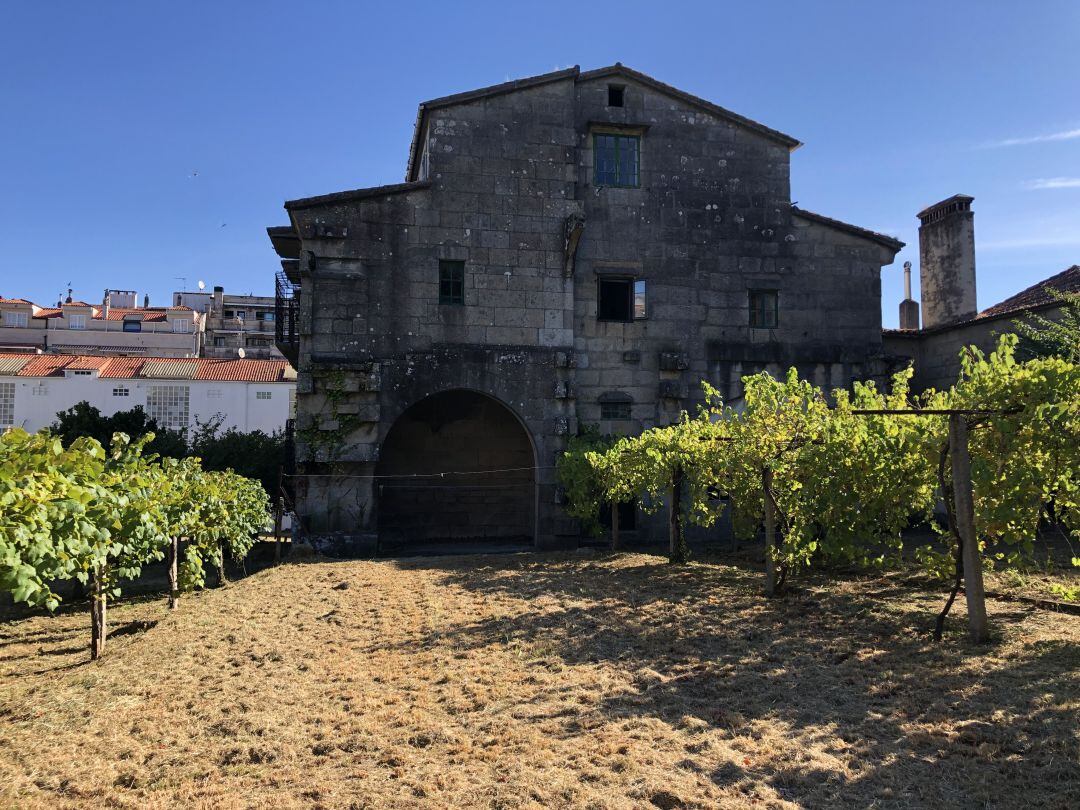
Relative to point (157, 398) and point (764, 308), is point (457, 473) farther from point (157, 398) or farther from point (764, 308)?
Answer: point (157, 398)

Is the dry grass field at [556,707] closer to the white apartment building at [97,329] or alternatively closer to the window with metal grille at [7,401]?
the window with metal grille at [7,401]

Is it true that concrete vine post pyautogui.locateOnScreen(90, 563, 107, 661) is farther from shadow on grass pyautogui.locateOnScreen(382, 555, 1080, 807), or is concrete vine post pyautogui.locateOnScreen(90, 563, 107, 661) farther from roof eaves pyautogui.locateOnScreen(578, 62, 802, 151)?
roof eaves pyautogui.locateOnScreen(578, 62, 802, 151)

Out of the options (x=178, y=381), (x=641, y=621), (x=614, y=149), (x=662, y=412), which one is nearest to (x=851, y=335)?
(x=662, y=412)

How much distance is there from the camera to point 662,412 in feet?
58.8

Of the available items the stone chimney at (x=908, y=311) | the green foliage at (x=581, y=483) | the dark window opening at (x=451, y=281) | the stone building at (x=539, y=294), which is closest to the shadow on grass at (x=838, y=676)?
the green foliage at (x=581, y=483)

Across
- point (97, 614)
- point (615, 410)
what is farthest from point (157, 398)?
point (97, 614)

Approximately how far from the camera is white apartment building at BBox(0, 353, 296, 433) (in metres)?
34.5

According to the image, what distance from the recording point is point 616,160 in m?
18.1

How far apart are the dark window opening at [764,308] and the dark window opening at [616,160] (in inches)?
169

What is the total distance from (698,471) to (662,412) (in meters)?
6.24

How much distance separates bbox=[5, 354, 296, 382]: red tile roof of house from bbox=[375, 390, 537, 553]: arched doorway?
18009 mm

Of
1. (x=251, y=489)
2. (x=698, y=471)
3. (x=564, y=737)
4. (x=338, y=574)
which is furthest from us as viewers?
(x=251, y=489)

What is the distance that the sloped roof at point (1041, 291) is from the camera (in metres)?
18.5

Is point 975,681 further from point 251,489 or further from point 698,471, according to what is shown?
point 251,489
